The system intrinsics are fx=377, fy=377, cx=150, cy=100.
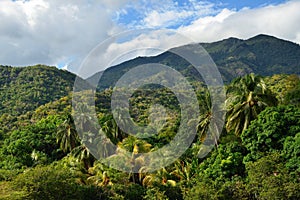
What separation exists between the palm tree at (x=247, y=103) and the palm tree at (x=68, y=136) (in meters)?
16.4

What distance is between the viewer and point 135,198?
25.4 metres

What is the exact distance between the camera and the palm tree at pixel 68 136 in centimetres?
3721

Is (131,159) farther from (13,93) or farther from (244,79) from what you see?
(13,93)

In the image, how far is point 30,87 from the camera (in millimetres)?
77812

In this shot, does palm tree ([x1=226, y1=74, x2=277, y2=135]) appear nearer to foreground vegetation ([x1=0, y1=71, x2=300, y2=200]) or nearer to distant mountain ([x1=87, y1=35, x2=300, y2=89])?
foreground vegetation ([x1=0, y1=71, x2=300, y2=200])

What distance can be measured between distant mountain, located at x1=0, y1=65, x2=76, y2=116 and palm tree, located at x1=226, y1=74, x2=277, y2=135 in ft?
150

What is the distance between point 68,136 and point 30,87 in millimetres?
44303

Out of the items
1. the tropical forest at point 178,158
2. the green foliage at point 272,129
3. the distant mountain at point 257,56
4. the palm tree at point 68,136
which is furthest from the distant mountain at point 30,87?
the distant mountain at point 257,56

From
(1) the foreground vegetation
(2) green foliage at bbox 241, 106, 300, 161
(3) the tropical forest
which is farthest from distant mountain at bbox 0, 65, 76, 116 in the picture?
(2) green foliage at bbox 241, 106, 300, 161

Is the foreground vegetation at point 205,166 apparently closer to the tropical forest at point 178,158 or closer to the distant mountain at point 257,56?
the tropical forest at point 178,158

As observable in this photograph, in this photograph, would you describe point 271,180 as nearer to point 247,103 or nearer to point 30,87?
point 247,103

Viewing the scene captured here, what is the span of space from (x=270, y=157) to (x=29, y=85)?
65742 mm

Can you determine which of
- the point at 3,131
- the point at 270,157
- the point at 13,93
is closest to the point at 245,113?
the point at 270,157

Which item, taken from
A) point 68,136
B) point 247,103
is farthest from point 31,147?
point 247,103
